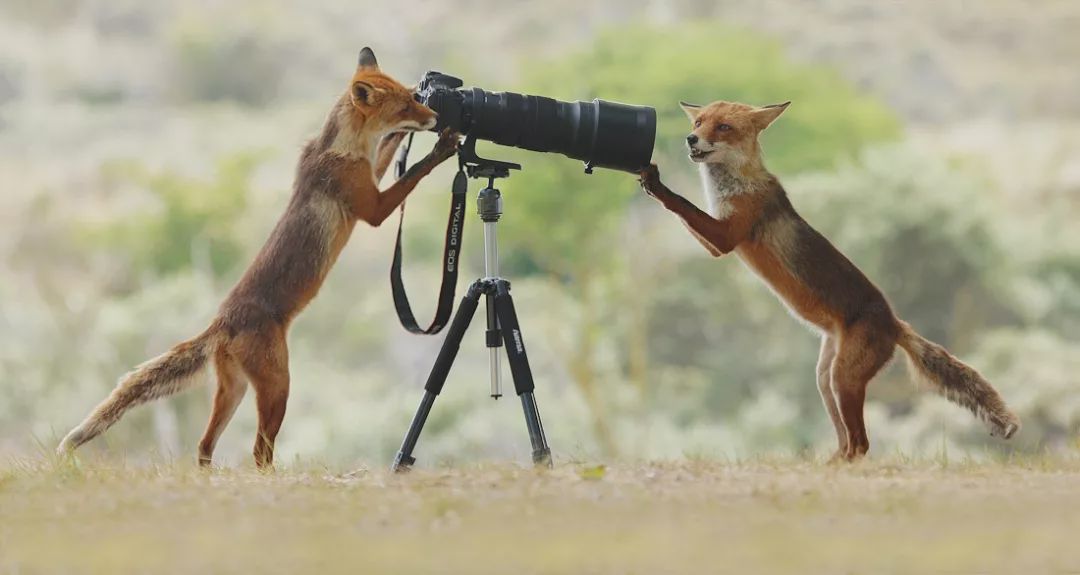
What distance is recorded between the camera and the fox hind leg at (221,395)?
230 inches

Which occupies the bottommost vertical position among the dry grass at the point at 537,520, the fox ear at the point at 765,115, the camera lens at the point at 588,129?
the dry grass at the point at 537,520

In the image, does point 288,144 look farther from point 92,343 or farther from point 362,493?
point 362,493

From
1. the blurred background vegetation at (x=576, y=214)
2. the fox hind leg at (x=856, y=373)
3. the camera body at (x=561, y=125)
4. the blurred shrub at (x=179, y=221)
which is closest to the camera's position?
the camera body at (x=561, y=125)

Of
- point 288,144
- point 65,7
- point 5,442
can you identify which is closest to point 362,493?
point 5,442

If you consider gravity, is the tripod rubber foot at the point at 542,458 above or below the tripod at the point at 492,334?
below

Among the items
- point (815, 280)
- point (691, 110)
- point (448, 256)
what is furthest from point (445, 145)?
point (815, 280)

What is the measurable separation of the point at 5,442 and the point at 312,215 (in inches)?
583

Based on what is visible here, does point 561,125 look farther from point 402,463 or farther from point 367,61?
point 402,463

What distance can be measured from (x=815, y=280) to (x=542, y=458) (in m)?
1.65

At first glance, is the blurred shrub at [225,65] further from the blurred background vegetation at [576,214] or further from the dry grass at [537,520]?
the dry grass at [537,520]

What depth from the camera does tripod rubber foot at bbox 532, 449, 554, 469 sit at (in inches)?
220

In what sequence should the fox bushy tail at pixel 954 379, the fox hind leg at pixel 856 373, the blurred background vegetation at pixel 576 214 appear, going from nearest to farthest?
the fox hind leg at pixel 856 373 → the fox bushy tail at pixel 954 379 → the blurred background vegetation at pixel 576 214

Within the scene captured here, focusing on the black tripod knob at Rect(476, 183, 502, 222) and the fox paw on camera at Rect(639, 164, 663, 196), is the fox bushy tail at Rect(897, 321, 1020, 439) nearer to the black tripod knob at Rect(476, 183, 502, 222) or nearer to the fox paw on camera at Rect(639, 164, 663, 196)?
the fox paw on camera at Rect(639, 164, 663, 196)

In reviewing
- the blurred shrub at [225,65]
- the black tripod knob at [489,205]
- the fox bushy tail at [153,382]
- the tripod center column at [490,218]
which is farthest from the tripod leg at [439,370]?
the blurred shrub at [225,65]
